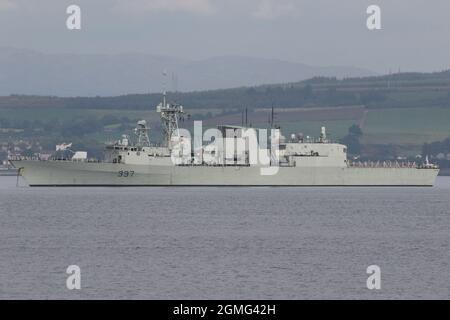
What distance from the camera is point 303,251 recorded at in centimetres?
4666

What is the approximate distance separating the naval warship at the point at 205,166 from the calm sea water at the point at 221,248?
65.4 ft

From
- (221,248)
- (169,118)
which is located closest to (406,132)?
(169,118)

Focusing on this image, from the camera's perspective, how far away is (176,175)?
102m

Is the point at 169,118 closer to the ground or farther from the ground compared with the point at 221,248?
farther from the ground

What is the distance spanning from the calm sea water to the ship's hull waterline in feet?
64.5

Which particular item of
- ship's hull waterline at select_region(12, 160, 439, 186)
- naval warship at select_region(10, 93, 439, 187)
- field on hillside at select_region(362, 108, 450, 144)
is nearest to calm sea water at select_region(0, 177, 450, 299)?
ship's hull waterline at select_region(12, 160, 439, 186)

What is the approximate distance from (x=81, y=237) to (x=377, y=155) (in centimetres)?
13906

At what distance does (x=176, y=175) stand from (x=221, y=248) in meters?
55.1

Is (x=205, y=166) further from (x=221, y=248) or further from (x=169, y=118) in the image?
(x=221, y=248)

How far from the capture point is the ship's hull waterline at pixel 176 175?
328 ft

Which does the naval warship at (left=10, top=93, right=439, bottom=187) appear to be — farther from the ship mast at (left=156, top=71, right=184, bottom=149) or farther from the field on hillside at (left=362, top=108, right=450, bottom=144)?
the field on hillside at (left=362, top=108, right=450, bottom=144)
